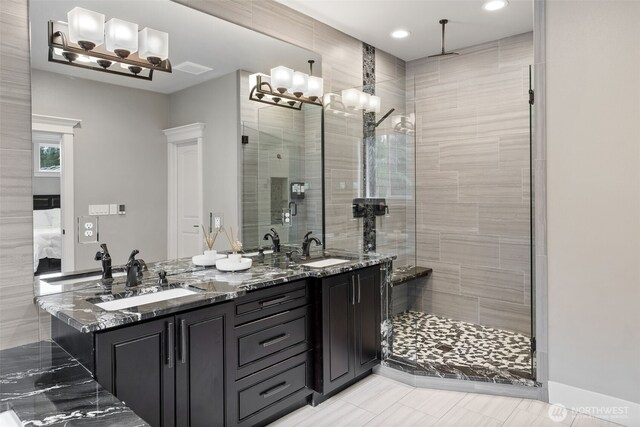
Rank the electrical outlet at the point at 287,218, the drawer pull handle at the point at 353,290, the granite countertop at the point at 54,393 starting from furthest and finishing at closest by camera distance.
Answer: the electrical outlet at the point at 287,218
the drawer pull handle at the point at 353,290
the granite countertop at the point at 54,393

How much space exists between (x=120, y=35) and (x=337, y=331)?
228 cm

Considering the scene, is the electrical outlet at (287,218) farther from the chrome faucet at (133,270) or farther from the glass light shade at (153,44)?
the glass light shade at (153,44)

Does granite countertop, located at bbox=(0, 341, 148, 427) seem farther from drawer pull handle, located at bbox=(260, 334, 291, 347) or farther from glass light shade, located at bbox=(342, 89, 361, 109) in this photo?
glass light shade, located at bbox=(342, 89, 361, 109)

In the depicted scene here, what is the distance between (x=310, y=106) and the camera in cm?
370

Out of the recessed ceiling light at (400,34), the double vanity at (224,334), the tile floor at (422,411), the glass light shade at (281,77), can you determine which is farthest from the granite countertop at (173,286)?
the recessed ceiling light at (400,34)

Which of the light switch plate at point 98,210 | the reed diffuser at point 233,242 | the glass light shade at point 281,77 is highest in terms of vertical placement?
the glass light shade at point 281,77

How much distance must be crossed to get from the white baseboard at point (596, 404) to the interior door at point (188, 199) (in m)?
2.55

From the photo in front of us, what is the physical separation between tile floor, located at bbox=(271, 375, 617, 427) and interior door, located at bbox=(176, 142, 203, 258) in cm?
125

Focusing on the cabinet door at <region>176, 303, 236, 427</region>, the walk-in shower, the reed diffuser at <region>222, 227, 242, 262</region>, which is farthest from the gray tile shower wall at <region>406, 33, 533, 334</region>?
the cabinet door at <region>176, 303, 236, 427</region>

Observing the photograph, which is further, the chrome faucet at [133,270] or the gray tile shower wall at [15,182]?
the chrome faucet at [133,270]

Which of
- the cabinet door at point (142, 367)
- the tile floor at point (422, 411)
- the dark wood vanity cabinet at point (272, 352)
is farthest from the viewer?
the tile floor at point (422, 411)

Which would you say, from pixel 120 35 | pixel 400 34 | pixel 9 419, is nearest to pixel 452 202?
pixel 400 34

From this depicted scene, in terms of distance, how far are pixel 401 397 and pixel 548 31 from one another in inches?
104

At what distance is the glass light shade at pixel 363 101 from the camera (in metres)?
3.83
